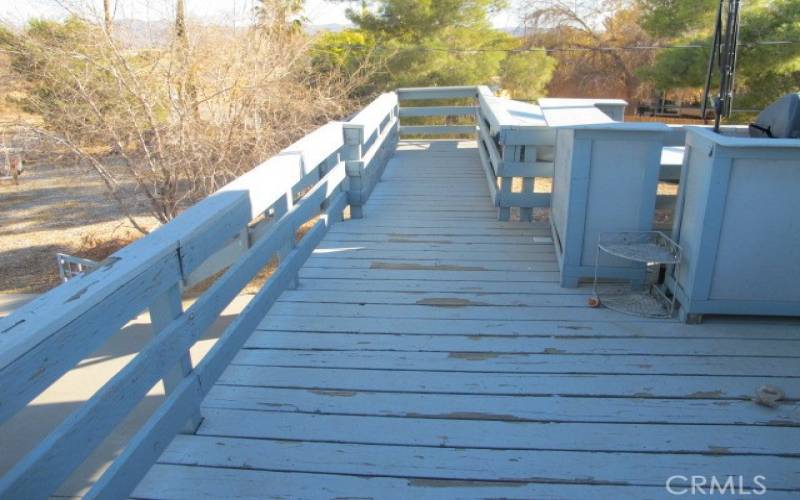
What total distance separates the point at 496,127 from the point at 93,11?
6.01 meters

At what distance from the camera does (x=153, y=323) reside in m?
1.83

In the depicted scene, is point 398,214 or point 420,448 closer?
point 420,448

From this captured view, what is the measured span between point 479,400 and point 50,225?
14456mm

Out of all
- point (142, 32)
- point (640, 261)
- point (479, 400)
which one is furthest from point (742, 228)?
point (142, 32)

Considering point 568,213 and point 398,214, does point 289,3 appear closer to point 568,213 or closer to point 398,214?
point 398,214

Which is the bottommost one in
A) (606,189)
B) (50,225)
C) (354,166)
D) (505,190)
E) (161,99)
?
(50,225)

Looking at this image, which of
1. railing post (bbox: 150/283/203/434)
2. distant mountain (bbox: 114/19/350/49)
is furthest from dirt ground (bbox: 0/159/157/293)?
railing post (bbox: 150/283/203/434)

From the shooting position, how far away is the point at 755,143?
2.64 metres

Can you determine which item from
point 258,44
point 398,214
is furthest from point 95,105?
point 398,214

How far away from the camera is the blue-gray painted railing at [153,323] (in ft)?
4.00

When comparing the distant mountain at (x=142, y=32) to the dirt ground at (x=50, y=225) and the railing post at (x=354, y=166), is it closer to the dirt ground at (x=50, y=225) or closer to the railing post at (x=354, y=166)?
the dirt ground at (x=50, y=225)

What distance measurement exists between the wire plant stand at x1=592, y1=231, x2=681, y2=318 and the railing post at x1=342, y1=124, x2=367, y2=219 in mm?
2082

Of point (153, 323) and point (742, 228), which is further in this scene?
point (742, 228)

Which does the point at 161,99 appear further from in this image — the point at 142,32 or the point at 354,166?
the point at 354,166
